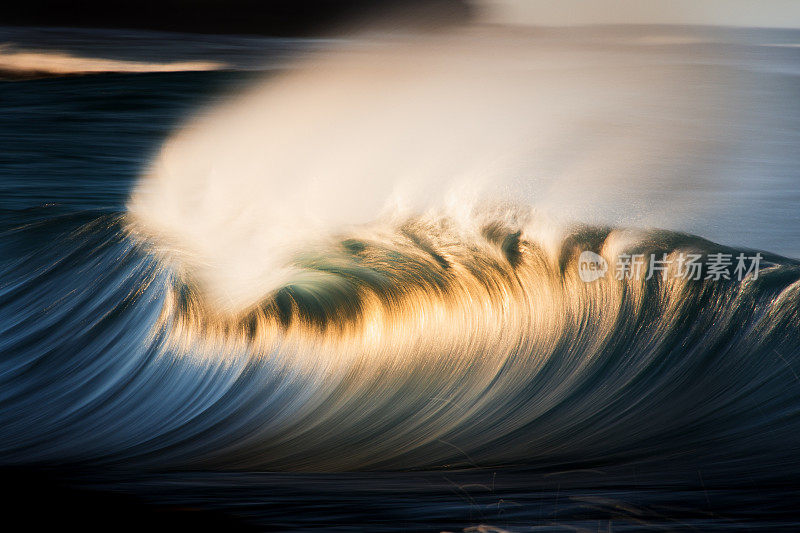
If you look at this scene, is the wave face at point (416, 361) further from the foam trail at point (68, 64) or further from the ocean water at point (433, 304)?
the foam trail at point (68, 64)

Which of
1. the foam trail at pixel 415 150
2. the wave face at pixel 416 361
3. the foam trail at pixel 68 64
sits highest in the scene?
the foam trail at pixel 68 64

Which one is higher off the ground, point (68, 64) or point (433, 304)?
point (68, 64)

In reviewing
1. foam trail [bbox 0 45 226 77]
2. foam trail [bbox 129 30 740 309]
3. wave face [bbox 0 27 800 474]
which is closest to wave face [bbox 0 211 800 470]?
wave face [bbox 0 27 800 474]

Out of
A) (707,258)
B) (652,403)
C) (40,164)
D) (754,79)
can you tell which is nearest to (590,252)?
(707,258)

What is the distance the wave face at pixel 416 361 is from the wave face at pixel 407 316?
0.01 meters

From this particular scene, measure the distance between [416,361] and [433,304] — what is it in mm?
463

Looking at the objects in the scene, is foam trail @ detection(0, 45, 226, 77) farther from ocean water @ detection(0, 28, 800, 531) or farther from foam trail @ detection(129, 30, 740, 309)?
ocean water @ detection(0, 28, 800, 531)

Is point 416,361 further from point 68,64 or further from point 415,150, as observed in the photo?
point 68,64

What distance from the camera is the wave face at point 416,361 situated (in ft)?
10.1

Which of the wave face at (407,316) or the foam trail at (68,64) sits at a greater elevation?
the foam trail at (68,64)

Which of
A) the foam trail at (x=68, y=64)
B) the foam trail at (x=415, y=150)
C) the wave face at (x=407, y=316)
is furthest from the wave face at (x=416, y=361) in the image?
the foam trail at (x=68, y=64)

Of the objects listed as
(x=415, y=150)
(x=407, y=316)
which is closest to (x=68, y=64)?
(x=415, y=150)

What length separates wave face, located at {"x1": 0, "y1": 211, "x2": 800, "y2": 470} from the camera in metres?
3.07

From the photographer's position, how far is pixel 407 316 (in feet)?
13.3
